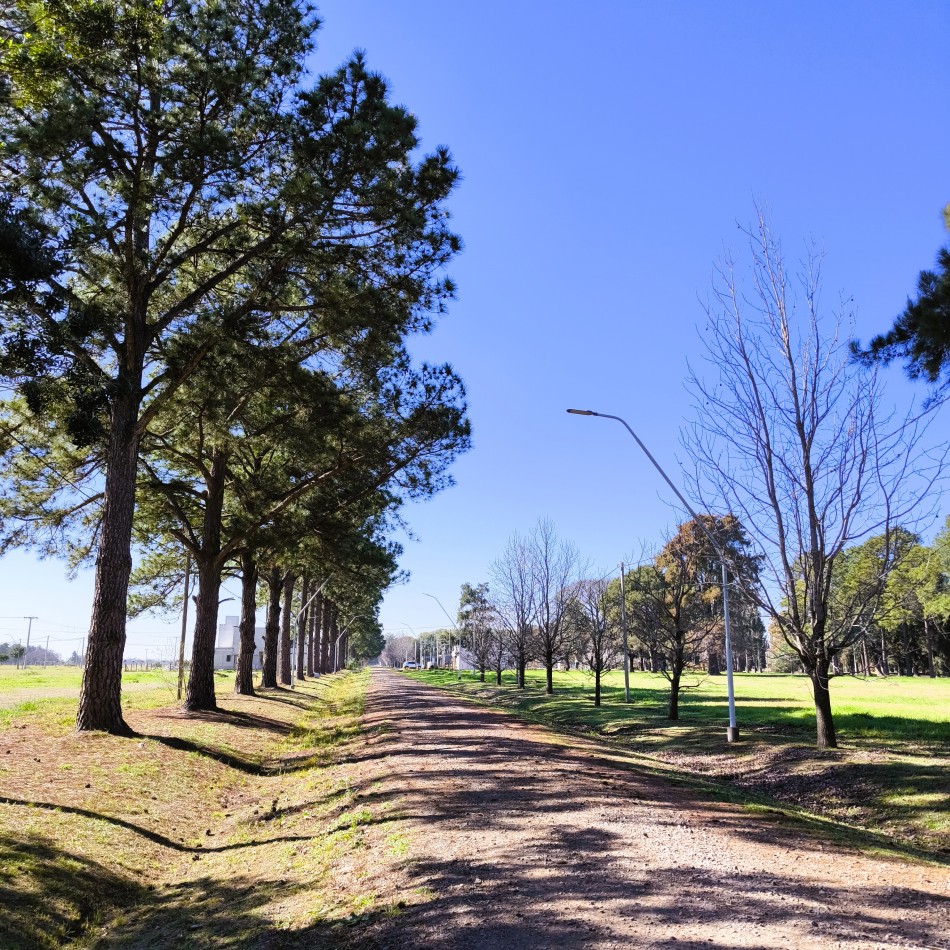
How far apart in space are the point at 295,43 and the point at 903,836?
582 inches

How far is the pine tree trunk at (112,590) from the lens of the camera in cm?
1230

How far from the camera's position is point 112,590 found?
12.4 metres

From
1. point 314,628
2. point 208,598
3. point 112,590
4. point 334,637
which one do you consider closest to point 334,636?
point 334,637

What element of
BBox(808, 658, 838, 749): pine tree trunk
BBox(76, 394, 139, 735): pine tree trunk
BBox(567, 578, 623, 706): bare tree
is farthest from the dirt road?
BBox(567, 578, 623, 706): bare tree

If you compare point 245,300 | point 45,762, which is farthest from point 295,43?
point 45,762

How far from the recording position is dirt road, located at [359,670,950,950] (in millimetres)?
4480

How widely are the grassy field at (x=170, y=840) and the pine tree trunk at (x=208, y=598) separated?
13.1 ft

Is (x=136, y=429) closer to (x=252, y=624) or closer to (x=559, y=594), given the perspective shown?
(x=252, y=624)

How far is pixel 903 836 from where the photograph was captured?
30.6 ft

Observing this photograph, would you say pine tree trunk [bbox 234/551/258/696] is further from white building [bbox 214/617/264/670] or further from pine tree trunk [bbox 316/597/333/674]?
white building [bbox 214/617/264/670]

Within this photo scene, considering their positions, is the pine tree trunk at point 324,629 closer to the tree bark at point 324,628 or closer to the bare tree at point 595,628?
the tree bark at point 324,628

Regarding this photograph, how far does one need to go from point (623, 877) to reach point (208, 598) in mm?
15073

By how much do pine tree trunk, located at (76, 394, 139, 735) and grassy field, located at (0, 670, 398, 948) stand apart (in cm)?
57

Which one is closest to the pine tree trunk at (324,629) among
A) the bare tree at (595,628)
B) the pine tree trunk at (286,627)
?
the pine tree trunk at (286,627)
